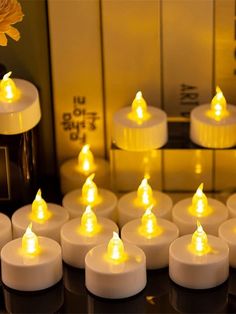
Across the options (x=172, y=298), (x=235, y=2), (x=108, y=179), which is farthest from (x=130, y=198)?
(x=235, y=2)

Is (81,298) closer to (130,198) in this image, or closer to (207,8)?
(130,198)

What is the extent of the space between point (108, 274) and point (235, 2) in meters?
0.44

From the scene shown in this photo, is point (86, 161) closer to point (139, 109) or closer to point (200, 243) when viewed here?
point (139, 109)

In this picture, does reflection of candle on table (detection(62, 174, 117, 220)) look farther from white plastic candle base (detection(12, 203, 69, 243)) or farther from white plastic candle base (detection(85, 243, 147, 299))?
white plastic candle base (detection(85, 243, 147, 299))

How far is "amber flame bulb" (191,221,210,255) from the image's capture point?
1216mm

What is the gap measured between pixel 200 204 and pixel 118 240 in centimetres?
16

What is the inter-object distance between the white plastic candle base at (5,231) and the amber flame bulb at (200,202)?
0.25 meters

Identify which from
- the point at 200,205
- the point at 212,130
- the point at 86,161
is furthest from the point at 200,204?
the point at 86,161

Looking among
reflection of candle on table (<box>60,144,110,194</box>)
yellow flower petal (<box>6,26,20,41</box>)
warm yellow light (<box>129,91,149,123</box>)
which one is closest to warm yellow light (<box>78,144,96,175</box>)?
reflection of candle on table (<box>60,144,110,194</box>)

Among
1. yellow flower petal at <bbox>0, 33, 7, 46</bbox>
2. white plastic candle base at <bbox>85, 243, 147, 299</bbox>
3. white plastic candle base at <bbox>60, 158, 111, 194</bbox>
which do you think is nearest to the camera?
white plastic candle base at <bbox>85, 243, 147, 299</bbox>

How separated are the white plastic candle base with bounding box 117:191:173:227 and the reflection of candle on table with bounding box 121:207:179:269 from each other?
0.14 ft

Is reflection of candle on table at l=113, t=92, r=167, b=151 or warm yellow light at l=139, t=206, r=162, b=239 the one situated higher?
reflection of candle on table at l=113, t=92, r=167, b=151

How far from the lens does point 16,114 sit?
1.31 m

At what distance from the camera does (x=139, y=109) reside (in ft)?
4.44
